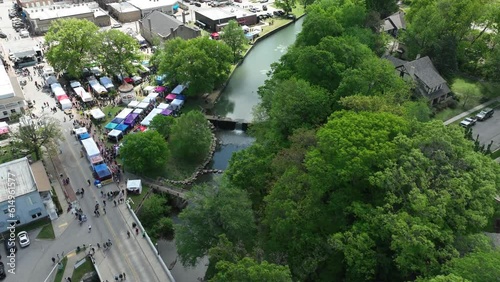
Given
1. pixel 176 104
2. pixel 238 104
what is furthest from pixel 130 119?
pixel 238 104

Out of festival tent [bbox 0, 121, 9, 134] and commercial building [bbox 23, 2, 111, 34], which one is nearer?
festival tent [bbox 0, 121, 9, 134]

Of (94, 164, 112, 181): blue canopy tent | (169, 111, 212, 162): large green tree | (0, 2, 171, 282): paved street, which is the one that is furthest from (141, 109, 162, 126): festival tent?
(0, 2, 171, 282): paved street

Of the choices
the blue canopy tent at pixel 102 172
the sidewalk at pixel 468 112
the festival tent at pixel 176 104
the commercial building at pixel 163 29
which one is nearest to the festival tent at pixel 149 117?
the festival tent at pixel 176 104

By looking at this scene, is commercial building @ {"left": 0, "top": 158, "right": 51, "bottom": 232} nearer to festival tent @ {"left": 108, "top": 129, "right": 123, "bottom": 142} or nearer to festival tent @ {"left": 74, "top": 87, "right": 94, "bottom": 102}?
festival tent @ {"left": 108, "top": 129, "right": 123, "bottom": 142}

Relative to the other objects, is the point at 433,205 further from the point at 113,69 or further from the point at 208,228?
the point at 113,69

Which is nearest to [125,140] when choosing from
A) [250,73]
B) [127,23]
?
[250,73]

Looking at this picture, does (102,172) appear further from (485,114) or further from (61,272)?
(485,114)

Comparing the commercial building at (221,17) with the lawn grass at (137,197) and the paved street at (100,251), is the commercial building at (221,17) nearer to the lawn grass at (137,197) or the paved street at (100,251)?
the paved street at (100,251)
